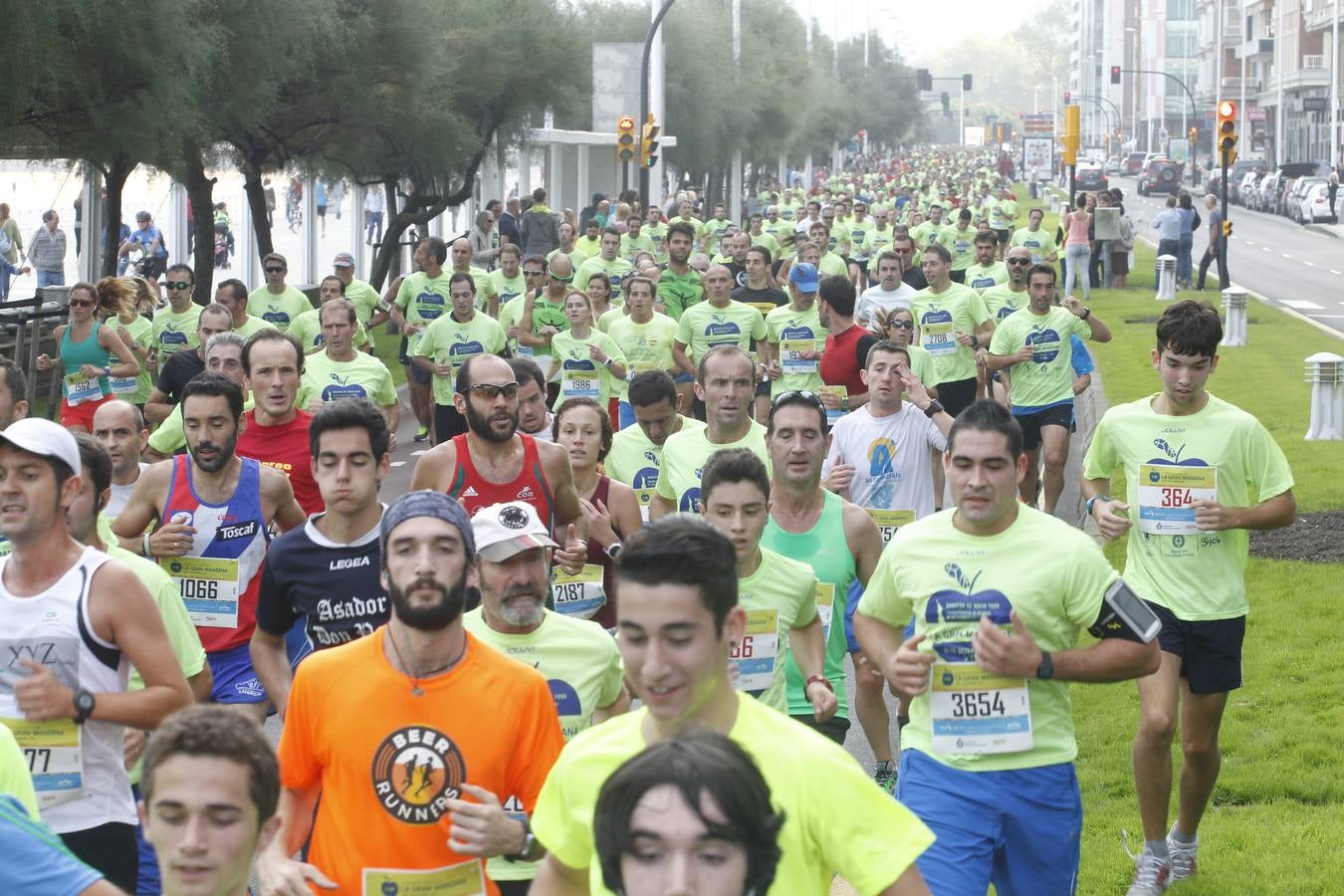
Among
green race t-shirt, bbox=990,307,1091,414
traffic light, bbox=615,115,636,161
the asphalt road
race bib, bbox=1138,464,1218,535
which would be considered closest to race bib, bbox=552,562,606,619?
race bib, bbox=1138,464,1218,535

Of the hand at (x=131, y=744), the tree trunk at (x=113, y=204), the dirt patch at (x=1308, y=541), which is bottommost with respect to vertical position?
the dirt patch at (x=1308, y=541)

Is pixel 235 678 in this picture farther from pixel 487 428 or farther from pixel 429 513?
pixel 429 513

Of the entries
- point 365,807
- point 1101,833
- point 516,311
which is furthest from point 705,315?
point 365,807

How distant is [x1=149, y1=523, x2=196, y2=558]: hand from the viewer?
6883 mm

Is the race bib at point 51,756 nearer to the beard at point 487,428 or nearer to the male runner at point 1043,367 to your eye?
the beard at point 487,428

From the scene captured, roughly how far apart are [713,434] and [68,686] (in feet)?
13.1

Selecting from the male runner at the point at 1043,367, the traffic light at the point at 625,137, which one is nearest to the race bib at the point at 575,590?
the male runner at the point at 1043,367

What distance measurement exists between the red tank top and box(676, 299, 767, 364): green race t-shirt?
701 cm

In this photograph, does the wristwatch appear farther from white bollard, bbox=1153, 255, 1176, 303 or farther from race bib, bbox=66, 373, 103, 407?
white bollard, bbox=1153, 255, 1176, 303

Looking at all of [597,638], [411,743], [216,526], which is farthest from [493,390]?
[411,743]

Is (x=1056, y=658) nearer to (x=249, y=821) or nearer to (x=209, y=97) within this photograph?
(x=249, y=821)

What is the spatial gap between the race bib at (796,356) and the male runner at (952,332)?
1.40 meters

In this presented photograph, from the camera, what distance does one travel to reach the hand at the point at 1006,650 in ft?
16.9

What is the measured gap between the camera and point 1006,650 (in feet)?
16.9
